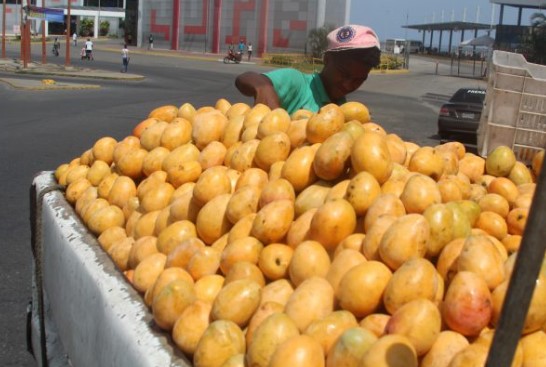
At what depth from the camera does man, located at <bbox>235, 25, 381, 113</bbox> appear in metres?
3.71

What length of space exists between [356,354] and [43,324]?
6.92 feet

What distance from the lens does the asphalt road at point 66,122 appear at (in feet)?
16.9

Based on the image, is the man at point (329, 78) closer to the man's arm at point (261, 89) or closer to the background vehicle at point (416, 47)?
the man's arm at point (261, 89)

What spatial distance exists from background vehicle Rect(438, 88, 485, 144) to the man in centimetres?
1151

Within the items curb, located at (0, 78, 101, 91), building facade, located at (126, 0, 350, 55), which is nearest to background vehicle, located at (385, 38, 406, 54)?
building facade, located at (126, 0, 350, 55)

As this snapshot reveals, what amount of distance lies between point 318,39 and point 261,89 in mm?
43760

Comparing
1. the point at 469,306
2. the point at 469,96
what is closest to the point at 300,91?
the point at 469,306

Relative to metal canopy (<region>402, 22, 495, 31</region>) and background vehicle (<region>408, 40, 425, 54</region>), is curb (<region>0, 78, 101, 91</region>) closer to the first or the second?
metal canopy (<region>402, 22, 495, 31</region>)

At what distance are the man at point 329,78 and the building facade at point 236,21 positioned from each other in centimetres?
4603

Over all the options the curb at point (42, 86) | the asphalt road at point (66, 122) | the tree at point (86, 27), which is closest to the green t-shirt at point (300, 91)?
the asphalt road at point (66, 122)

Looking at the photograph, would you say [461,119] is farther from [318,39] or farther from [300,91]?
[318,39]

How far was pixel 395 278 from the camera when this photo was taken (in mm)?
1845

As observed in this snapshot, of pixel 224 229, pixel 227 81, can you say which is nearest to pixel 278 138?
pixel 224 229

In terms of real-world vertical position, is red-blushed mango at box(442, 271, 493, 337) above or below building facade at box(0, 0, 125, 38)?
below
